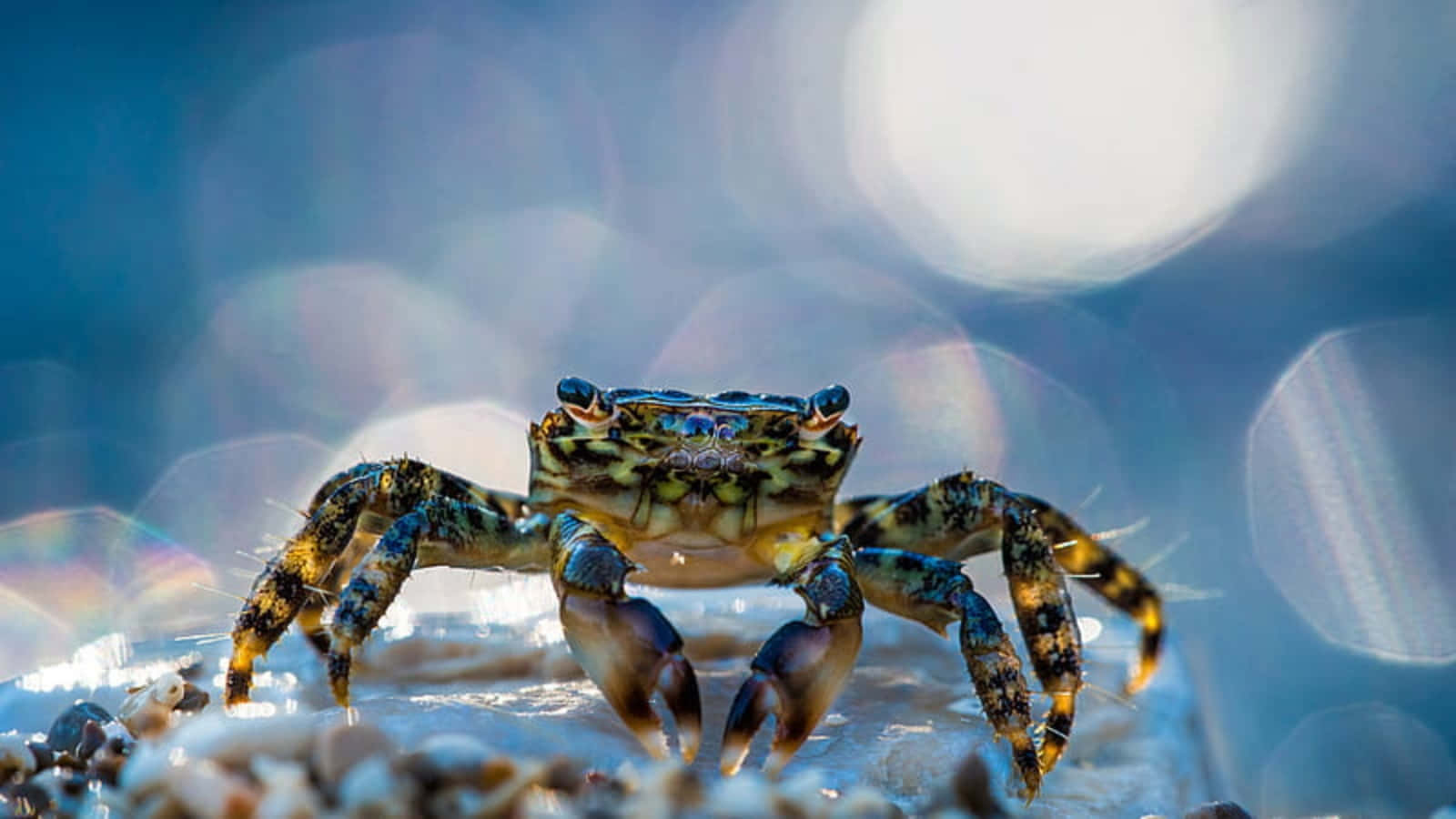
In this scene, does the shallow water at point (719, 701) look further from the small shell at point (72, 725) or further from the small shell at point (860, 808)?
the small shell at point (860, 808)

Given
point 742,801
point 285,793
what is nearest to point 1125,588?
point 742,801

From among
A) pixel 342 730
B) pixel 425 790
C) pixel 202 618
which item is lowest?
pixel 425 790

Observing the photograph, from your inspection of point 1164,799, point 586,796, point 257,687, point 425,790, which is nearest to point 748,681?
point 586,796

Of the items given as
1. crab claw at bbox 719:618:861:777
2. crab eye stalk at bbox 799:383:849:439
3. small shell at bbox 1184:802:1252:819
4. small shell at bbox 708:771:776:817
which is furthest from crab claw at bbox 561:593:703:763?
small shell at bbox 1184:802:1252:819

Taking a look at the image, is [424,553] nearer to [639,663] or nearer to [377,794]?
[639,663]

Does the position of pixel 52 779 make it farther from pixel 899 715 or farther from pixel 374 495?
pixel 899 715
